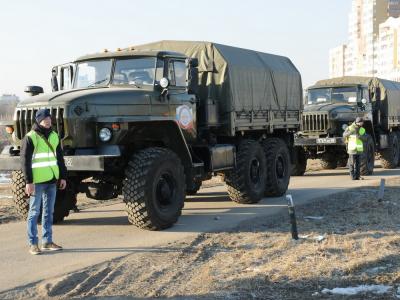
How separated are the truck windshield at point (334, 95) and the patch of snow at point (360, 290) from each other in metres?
13.8

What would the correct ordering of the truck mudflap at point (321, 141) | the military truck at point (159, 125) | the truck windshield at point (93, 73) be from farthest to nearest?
the truck mudflap at point (321, 141)
the truck windshield at point (93, 73)
the military truck at point (159, 125)

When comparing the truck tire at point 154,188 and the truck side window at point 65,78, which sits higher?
the truck side window at point 65,78

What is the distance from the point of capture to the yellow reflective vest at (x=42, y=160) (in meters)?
7.09

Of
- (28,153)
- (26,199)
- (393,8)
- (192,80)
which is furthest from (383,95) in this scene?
(393,8)

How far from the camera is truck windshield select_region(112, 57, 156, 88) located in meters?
9.45

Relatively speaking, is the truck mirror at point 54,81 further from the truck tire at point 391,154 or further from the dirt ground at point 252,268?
the truck tire at point 391,154

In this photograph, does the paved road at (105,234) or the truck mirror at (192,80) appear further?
the truck mirror at (192,80)

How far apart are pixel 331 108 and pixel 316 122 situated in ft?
2.13

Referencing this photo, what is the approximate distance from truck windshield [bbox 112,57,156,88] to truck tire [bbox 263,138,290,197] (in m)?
4.07

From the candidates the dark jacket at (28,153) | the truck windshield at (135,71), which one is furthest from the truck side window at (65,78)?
the dark jacket at (28,153)

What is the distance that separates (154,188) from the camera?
8.39 m

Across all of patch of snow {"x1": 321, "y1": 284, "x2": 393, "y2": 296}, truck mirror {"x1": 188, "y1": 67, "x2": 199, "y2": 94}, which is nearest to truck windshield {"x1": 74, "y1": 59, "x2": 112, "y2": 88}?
truck mirror {"x1": 188, "y1": 67, "x2": 199, "y2": 94}

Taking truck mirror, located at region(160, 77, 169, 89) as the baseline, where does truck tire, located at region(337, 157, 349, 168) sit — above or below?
below

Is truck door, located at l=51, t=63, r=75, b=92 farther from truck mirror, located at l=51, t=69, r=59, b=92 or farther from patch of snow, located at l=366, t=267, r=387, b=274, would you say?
patch of snow, located at l=366, t=267, r=387, b=274
